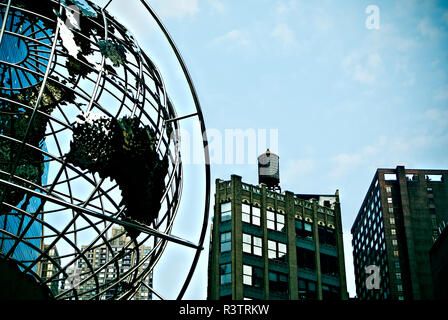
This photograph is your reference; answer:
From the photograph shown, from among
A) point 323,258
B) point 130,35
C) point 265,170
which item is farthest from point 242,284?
point 130,35

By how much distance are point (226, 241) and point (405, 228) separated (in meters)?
66.0

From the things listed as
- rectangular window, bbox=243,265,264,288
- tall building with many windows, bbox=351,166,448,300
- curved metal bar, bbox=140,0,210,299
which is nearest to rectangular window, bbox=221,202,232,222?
rectangular window, bbox=243,265,264,288

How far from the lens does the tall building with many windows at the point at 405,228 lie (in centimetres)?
9319

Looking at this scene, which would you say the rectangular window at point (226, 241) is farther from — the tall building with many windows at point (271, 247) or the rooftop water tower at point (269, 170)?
the rooftop water tower at point (269, 170)

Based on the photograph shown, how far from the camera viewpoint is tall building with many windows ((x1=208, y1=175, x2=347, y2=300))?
1481 inches

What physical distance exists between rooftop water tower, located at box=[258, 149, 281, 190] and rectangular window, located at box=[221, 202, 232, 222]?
823 cm

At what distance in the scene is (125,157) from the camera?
6.53m

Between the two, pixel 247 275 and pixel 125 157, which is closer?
pixel 125 157

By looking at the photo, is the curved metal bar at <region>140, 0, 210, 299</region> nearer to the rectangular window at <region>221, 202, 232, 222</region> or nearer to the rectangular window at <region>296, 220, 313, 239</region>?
the rectangular window at <region>221, 202, 232, 222</region>

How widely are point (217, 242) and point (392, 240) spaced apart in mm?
66960

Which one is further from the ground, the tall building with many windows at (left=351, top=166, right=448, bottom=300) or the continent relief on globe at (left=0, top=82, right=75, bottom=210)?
the tall building with many windows at (left=351, top=166, right=448, bottom=300)

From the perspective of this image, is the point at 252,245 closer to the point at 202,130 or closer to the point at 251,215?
the point at 251,215

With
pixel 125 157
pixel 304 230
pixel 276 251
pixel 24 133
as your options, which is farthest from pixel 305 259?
pixel 125 157
